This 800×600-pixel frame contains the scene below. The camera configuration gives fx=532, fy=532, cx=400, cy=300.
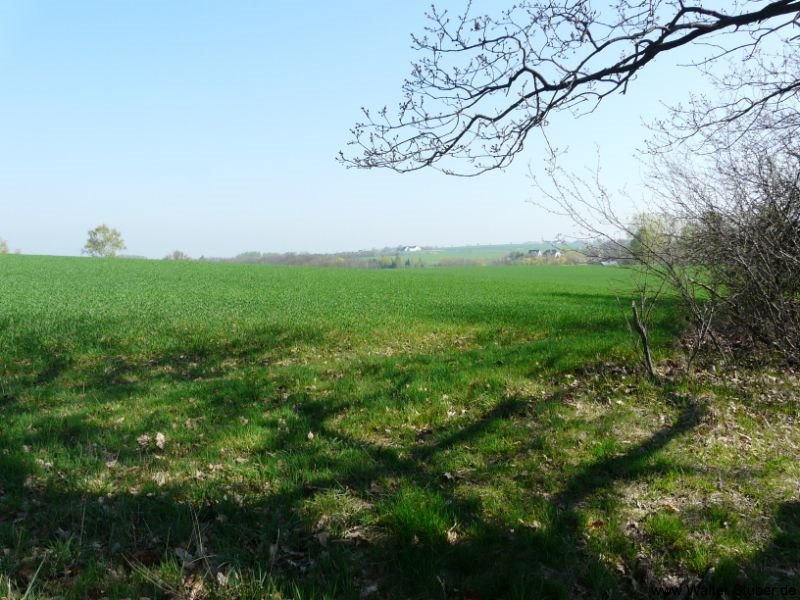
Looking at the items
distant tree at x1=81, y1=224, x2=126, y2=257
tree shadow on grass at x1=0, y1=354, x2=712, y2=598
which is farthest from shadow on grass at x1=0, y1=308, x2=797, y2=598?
distant tree at x1=81, y1=224, x2=126, y2=257

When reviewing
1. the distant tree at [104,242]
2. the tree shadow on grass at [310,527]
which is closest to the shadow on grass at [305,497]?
the tree shadow on grass at [310,527]

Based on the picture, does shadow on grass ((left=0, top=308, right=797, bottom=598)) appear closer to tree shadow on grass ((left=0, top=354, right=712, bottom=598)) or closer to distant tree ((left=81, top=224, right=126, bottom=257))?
tree shadow on grass ((left=0, top=354, right=712, bottom=598))

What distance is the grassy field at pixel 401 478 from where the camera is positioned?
352 cm

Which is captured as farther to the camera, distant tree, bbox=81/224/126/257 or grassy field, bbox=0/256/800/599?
distant tree, bbox=81/224/126/257

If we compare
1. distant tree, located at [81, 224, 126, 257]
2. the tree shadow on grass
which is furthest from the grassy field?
distant tree, located at [81, 224, 126, 257]

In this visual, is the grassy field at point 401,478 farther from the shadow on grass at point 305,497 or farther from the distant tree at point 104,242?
the distant tree at point 104,242

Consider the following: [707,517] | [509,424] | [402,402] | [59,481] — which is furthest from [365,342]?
[707,517]

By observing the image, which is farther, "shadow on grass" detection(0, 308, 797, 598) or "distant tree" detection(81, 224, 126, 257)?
"distant tree" detection(81, 224, 126, 257)

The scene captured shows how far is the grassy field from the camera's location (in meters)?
3.52

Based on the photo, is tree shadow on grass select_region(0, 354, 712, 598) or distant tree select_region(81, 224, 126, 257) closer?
tree shadow on grass select_region(0, 354, 712, 598)

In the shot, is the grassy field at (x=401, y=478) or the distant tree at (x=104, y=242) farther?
the distant tree at (x=104, y=242)

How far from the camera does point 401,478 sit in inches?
193

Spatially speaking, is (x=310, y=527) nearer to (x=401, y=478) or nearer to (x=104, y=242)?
(x=401, y=478)

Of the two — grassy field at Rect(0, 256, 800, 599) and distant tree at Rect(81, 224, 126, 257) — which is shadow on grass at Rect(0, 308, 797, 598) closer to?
grassy field at Rect(0, 256, 800, 599)
